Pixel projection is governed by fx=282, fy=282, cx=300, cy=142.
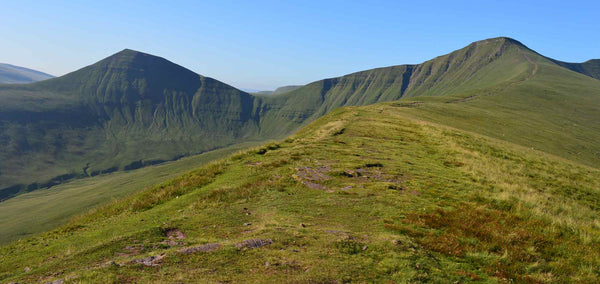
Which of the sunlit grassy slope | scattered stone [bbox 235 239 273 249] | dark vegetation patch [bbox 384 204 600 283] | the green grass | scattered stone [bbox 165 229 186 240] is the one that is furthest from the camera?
the green grass

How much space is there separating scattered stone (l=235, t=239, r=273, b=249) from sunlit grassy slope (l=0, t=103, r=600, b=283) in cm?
7

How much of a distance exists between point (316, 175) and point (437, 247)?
31.6 feet

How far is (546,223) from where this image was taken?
12.2 meters

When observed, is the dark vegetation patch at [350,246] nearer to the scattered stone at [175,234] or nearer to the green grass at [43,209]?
the scattered stone at [175,234]

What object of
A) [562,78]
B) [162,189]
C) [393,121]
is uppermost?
[562,78]

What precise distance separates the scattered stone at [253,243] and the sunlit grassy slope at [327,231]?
0.07m

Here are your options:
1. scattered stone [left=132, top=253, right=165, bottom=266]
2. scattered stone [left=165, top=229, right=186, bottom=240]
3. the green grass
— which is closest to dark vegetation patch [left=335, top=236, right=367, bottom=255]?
scattered stone [left=132, top=253, right=165, bottom=266]

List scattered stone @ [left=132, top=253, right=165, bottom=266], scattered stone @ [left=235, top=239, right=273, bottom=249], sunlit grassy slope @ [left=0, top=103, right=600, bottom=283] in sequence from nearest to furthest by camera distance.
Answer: sunlit grassy slope @ [left=0, top=103, right=600, bottom=283]
scattered stone @ [left=132, top=253, right=165, bottom=266]
scattered stone @ [left=235, top=239, right=273, bottom=249]

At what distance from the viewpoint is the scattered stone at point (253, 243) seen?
30.4ft

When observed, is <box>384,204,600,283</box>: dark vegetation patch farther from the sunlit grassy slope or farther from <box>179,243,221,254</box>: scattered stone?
<box>179,243,221,254</box>: scattered stone

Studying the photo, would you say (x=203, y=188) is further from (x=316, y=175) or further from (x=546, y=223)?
(x=546, y=223)

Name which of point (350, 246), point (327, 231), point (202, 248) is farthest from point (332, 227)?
point (202, 248)

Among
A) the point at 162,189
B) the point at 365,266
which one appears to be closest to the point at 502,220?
the point at 365,266

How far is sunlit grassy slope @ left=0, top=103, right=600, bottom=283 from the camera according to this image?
804cm
